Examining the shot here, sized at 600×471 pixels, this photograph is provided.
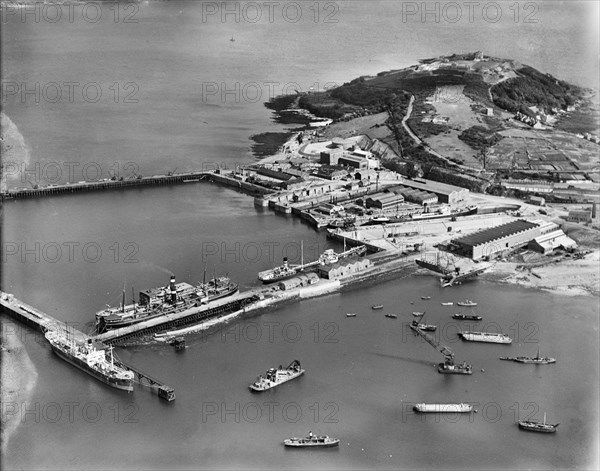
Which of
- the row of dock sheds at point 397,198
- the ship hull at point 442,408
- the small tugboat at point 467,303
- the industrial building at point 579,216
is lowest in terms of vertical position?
the ship hull at point 442,408

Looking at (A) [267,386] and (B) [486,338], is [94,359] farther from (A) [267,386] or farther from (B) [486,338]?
(B) [486,338]

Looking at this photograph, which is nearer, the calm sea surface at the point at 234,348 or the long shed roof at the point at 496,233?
the calm sea surface at the point at 234,348

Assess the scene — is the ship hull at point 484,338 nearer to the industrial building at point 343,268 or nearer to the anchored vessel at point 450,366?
the anchored vessel at point 450,366

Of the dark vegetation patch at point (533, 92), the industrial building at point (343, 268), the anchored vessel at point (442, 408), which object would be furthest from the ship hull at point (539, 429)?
the dark vegetation patch at point (533, 92)

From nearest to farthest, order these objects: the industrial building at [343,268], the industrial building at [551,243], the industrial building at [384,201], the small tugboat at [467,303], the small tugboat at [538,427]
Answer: the small tugboat at [538,427] < the small tugboat at [467,303] < the industrial building at [343,268] < the industrial building at [551,243] < the industrial building at [384,201]

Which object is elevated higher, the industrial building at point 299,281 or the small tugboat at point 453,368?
the industrial building at point 299,281

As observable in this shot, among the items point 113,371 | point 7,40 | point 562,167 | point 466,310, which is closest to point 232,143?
point 562,167

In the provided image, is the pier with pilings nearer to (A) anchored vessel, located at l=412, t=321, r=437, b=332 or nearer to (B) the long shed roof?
(B) the long shed roof
